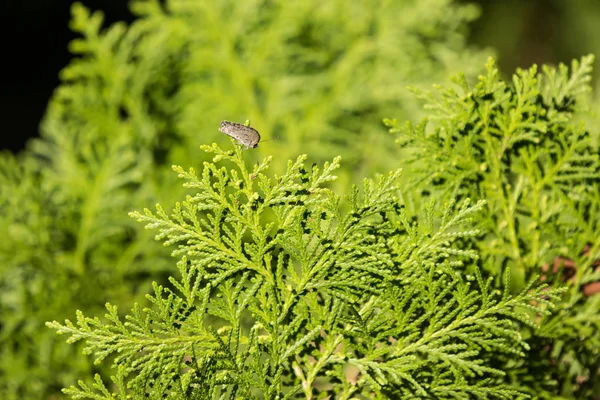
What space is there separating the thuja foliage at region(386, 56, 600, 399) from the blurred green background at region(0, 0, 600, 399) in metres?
0.74

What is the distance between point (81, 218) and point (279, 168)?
1.89 ft

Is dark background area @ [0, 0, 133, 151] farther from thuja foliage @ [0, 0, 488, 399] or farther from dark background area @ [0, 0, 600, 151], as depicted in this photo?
thuja foliage @ [0, 0, 488, 399]

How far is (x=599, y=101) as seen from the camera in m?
1.37

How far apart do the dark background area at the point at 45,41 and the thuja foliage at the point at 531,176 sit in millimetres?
2730

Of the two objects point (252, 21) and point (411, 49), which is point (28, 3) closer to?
point (252, 21)

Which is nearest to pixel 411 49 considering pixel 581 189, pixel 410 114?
pixel 410 114

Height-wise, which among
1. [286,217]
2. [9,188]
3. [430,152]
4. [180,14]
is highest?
[180,14]

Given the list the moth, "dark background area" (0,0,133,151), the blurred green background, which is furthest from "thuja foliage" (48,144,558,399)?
"dark background area" (0,0,133,151)

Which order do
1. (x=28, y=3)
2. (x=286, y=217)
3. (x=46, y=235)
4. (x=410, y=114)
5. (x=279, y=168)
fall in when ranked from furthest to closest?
(x=28, y=3) → (x=410, y=114) → (x=279, y=168) → (x=46, y=235) → (x=286, y=217)

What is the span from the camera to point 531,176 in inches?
33.2

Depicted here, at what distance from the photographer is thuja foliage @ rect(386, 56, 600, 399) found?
80 cm

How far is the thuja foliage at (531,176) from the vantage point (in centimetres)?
80

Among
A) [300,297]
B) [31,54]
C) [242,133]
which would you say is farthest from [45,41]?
[300,297]

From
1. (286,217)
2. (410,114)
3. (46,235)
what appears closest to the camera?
(286,217)
